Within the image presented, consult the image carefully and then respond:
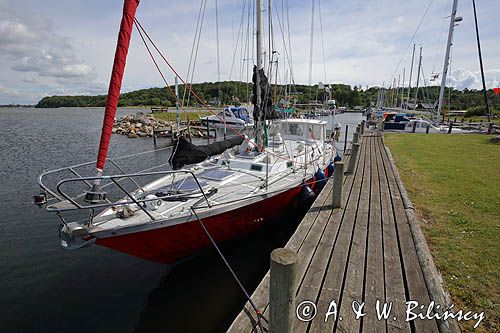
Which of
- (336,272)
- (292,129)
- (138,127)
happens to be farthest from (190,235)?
(138,127)

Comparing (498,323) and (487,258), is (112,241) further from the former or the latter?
(487,258)

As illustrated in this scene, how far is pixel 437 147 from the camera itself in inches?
586

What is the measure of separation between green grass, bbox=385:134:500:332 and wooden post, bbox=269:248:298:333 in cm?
232

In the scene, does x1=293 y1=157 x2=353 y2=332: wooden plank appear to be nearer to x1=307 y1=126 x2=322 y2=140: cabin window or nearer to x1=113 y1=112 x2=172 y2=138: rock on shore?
x1=307 y1=126 x2=322 y2=140: cabin window

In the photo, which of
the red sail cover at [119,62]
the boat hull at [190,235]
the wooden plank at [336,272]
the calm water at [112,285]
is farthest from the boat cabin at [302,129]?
the red sail cover at [119,62]

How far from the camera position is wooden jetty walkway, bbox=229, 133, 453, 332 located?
2.91 metres

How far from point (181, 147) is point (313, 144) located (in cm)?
602

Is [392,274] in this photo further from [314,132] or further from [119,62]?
[314,132]

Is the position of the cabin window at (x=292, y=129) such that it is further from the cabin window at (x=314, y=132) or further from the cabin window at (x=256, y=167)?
the cabin window at (x=256, y=167)

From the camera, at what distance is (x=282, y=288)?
86.4 inches

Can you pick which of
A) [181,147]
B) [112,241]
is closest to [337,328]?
[112,241]

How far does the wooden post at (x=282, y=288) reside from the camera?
82.8 inches

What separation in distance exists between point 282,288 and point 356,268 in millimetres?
2114

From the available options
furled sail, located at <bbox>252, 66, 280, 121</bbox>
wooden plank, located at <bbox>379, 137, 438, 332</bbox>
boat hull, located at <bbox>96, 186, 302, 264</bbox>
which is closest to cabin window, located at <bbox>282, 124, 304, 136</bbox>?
furled sail, located at <bbox>252, 66, 280, 121</bbox>
